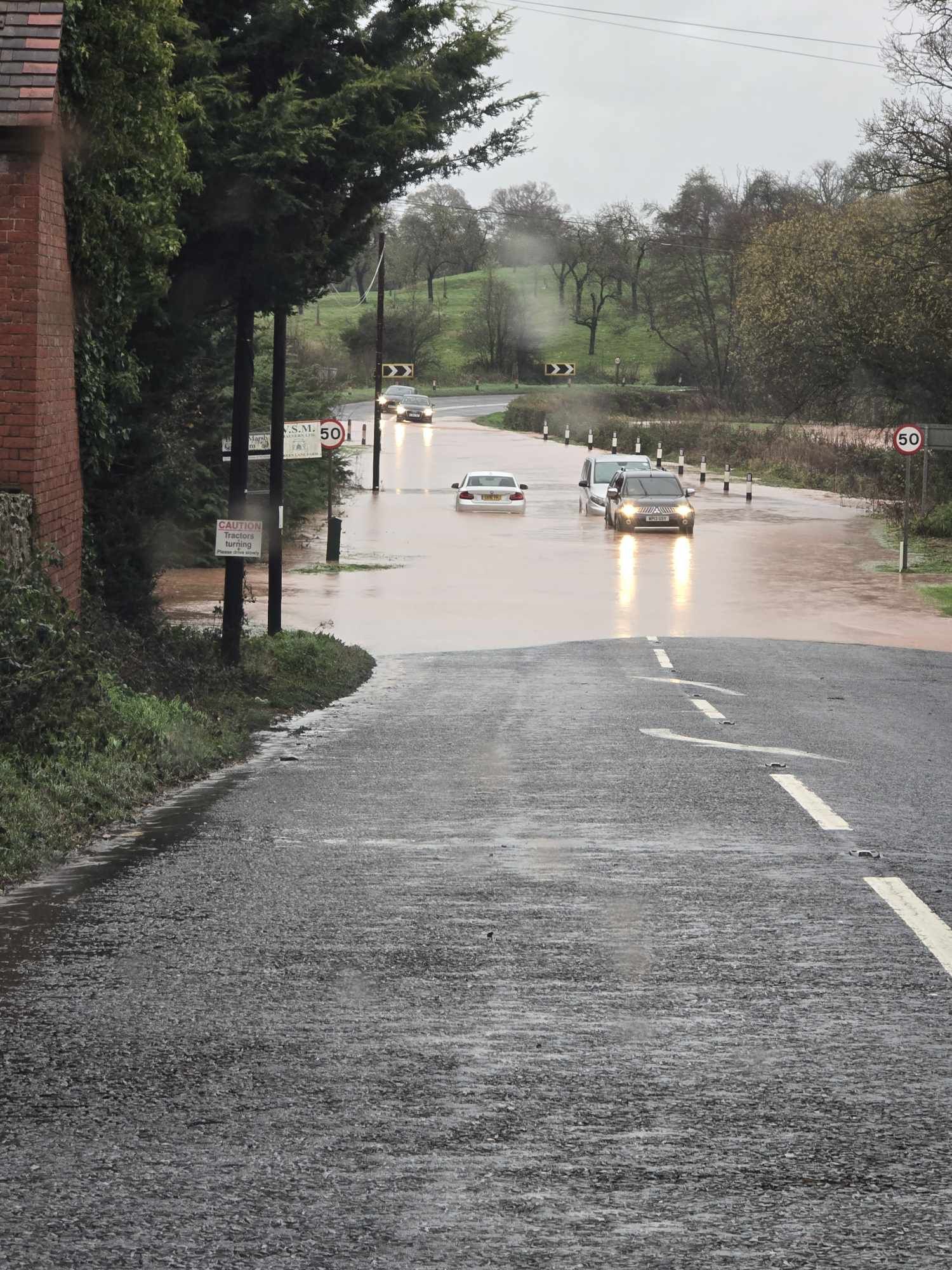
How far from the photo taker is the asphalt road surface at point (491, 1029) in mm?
4277

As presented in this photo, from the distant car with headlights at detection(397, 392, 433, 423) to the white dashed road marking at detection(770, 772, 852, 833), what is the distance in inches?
3545

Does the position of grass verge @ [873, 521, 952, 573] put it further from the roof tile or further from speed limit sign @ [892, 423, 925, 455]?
the roof tile

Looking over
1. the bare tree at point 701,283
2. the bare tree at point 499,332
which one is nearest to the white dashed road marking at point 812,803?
the bare tree at point 701,283

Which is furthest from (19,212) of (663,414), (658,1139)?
(663,414)

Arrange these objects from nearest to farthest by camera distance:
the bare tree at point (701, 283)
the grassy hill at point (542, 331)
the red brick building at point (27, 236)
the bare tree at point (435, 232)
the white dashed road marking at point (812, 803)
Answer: the white dashed road marking at point (812, 803)
the red brick building at point (27, 236)
the bare tree at point (701, 283)
the grassy hill at point (542, 331)
the bare tree at point (435, 232)

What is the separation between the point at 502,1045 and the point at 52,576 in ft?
29.9

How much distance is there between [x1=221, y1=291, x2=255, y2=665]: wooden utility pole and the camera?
57.0 ft

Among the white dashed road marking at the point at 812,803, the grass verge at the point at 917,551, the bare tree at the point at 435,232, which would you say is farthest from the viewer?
the bare tree at the point at 435,232

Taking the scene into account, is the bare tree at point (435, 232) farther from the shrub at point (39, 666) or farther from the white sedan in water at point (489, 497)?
the shrub at point (39, 666)

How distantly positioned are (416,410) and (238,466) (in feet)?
275

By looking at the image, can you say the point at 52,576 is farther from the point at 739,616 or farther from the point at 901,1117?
the point at 739,616

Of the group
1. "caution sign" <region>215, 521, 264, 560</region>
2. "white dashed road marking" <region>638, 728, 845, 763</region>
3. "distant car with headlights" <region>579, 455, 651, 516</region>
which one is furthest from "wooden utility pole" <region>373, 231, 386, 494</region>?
"white dashed road marking" <region>638, 728, 845, 763</region>

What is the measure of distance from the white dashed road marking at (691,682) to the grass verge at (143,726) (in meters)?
3.09

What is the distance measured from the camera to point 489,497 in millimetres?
49469
